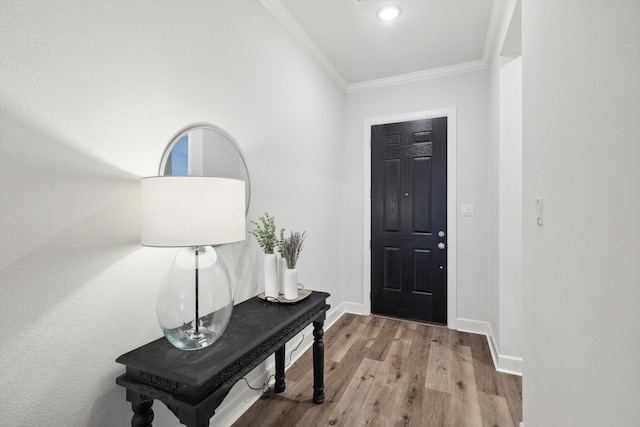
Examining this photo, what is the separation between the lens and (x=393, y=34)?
250cm

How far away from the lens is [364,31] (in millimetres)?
2469

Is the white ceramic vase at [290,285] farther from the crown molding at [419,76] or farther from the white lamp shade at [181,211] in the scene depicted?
the crown molding at [419,76]

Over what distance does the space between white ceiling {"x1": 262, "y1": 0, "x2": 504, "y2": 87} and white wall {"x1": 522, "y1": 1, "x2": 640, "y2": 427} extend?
1.16 metres

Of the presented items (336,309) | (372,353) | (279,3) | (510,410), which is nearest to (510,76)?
(279,3)

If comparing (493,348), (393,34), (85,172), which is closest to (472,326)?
(493,348)

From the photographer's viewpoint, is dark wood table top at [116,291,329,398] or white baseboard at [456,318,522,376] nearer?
dark wood table top at [116,291,329,398]

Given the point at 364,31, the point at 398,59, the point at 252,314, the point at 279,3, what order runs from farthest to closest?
1. the point at 398,59
2. the point at 364,31
3. the point at 279,3
4. the point at 252,314

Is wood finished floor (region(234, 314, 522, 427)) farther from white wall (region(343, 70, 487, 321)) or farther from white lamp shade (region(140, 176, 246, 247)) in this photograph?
white lamp shade (region(140, 176, 246, 247))

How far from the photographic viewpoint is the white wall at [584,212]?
64cm

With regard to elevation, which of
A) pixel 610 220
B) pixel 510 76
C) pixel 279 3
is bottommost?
pixel 610 220

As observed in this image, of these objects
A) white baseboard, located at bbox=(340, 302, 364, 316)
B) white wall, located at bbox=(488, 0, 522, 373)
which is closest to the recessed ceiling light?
white wall, located at bbox=(488, 0, 522, 373)

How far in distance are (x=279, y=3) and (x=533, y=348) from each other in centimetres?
253

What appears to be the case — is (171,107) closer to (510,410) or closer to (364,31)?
(364,31)

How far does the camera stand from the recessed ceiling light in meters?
2.17
